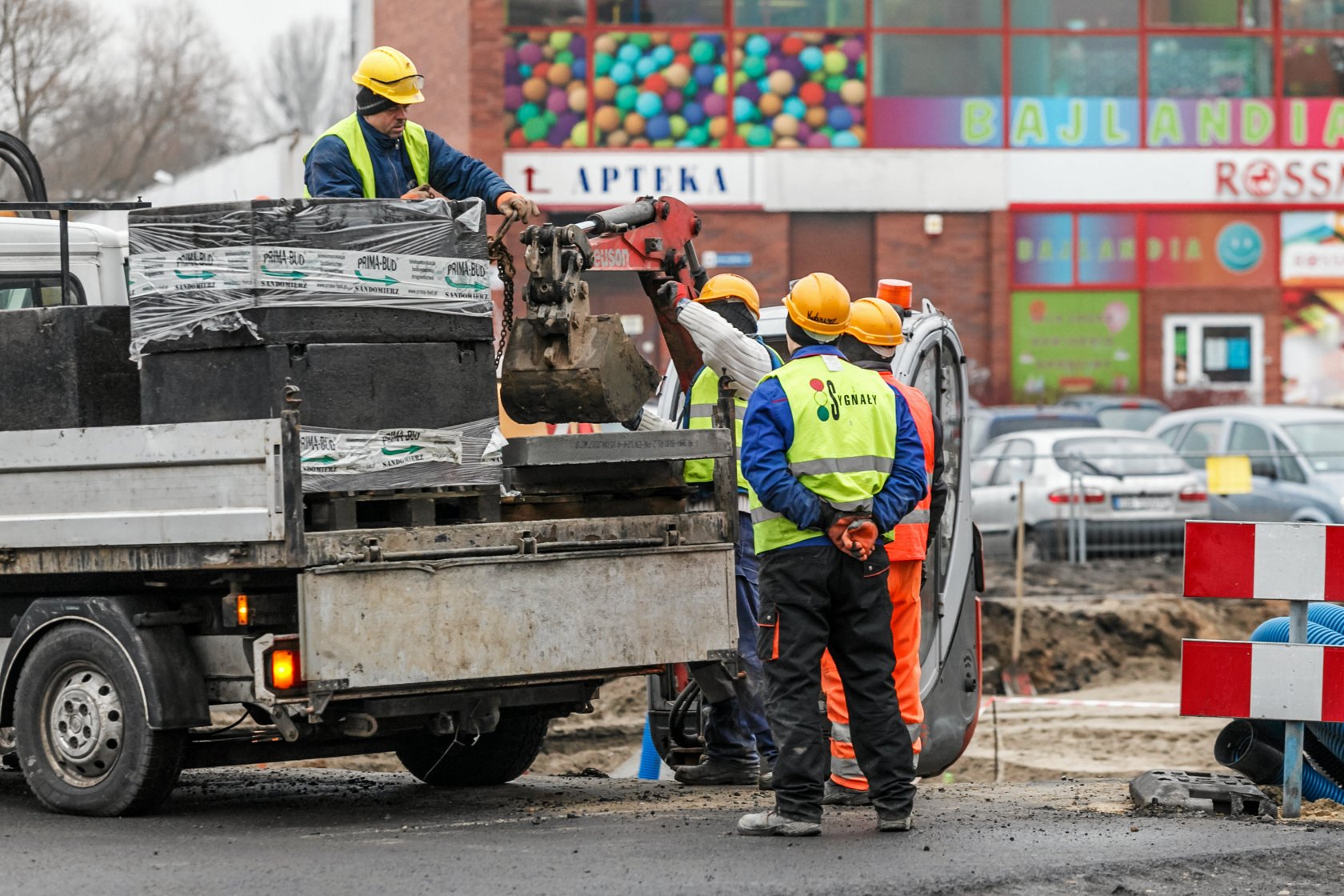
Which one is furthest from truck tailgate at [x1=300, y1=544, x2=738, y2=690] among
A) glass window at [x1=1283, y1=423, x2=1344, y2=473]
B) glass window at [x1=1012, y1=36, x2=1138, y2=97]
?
glass window at [x1=1012, y1=36, x2=1138, y2=97]

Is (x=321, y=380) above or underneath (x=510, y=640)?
above

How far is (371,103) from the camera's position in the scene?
8.27 meters

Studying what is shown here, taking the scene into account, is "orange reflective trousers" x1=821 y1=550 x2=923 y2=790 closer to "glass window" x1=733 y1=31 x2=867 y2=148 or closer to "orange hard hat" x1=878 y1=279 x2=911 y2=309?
"orange hard hat" x1=878 y1=279 x2=911 y2=309

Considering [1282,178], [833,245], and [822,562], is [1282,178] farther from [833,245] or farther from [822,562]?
[822,562]

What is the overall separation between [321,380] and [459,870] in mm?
1825

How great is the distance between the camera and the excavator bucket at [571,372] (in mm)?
7660

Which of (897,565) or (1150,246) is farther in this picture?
(1150,246)

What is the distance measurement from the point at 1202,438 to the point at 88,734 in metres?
15.2

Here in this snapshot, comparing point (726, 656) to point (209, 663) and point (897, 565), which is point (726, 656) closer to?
point (897, 565)

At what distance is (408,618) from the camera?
703cm

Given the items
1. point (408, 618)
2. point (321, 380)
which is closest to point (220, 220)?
point (321, 380)

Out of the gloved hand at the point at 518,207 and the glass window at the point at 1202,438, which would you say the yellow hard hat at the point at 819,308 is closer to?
the gloved hand at the point at 518,207

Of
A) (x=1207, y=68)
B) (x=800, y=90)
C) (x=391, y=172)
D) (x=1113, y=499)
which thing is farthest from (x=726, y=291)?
(x=1207, y=68)

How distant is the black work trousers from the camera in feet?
23.2
